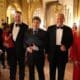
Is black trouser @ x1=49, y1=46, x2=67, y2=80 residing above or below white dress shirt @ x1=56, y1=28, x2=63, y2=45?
below

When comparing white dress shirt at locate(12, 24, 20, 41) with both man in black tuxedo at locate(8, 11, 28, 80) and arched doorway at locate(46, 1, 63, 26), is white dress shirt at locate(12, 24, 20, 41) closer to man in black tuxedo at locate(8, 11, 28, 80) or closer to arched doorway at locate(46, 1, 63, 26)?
man in black tuxedo at locate(8, 11, 28, 80)

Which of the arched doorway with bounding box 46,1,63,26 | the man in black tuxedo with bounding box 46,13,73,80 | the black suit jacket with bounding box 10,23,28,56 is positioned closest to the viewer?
the man in black tuxedo with bounding box 46,13,73,80

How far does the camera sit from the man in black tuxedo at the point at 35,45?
5.52 metres

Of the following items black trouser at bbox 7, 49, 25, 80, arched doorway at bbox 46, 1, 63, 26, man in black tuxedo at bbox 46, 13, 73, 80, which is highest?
arched doorway at bbox 46, 1, 63, 26

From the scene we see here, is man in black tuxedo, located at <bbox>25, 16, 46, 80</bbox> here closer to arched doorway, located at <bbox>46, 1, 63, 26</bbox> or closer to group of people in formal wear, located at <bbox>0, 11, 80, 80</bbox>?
group of people in formal wear, located at <bbox>0, 11, 80, 80</bbox>

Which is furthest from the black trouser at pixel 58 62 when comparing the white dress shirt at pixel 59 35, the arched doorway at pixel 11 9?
the arched doorway at pixel 11 9

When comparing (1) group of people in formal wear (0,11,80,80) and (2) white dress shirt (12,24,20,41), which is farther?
(2) white dress shirt (12,24,20,41)

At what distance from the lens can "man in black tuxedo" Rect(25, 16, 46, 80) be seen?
18.1 feet

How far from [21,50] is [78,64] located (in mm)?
1153

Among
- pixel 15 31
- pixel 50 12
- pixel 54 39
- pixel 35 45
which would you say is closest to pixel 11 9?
pixel 50 12

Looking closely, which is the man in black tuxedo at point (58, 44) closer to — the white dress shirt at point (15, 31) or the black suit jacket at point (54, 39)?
the black suit jacket at point (54, 39)

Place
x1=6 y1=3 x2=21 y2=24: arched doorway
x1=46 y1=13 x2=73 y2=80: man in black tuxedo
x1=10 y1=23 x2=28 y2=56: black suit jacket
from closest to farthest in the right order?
1. x1=46 y1=13 x2=73 y2=80: man in black tuxedo
2. x1=10 y1=23 x2=28 y2=56: black suit jacket
3. x1=6 y1=3 x2=21 y2=24: arched doorway

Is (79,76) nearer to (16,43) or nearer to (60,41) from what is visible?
(60,41)

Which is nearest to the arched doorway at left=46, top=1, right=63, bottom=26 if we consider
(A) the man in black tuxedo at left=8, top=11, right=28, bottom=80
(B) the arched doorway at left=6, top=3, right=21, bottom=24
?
(B) the arched doorway at left=6, top=3, right=21, bottom=24
